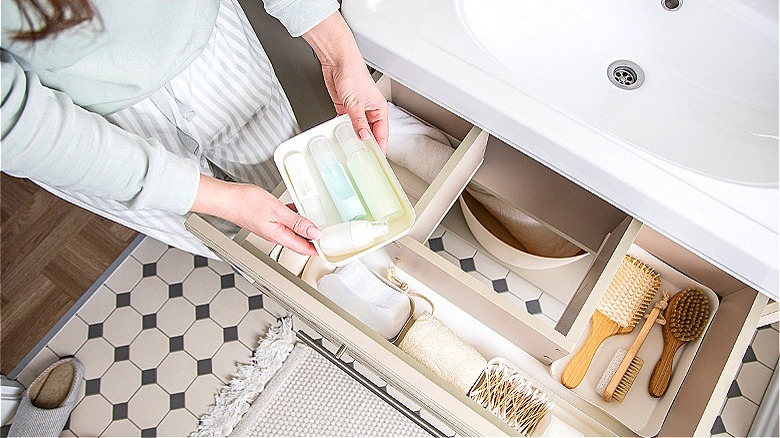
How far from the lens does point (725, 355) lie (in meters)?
0.77

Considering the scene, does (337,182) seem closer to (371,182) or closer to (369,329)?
(371,182)

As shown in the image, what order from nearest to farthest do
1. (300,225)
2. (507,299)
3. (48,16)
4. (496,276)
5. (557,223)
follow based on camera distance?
(48,16), (300,225), (507,299), (557,223), (496,276)

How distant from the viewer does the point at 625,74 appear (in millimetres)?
834

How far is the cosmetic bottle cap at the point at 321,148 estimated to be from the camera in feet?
2.45

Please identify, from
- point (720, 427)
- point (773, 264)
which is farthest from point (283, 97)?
point (720, 427)

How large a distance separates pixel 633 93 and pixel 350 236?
1.45ft

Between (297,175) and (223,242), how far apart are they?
0.13m

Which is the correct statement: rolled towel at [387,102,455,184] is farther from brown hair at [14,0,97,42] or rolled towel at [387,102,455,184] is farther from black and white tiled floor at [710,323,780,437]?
black and white tiled floor at [710,323,780,437]

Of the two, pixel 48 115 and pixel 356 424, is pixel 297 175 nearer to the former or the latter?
pixel 48 115

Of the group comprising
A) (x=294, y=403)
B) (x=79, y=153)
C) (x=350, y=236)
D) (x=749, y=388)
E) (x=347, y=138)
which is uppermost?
(x=749, y=388)

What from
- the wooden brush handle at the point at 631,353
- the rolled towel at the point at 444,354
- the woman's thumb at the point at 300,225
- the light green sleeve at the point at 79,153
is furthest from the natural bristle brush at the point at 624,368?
the light green sleeve at the point at 79,153

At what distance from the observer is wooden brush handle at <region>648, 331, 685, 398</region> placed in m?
0.88

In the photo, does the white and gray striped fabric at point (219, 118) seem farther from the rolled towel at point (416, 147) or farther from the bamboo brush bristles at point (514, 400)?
the bamboo brush bristles at point (514, 400)

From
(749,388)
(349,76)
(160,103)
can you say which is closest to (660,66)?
(349,76)
